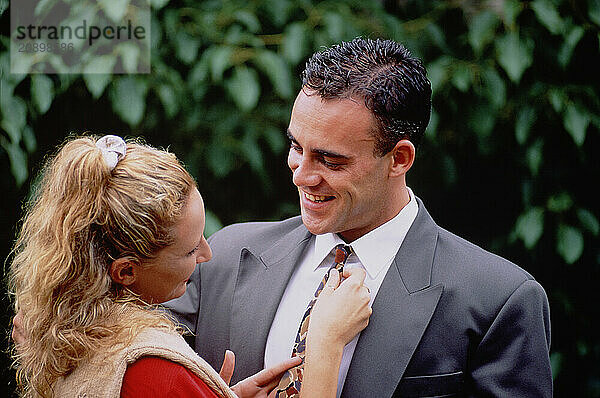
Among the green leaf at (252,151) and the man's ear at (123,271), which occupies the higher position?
the man's ear at (123,271)

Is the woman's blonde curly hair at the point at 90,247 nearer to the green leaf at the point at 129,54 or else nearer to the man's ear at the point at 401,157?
the man's ear at the point at 401,157

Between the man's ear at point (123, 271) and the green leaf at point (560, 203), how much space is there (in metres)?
1.93

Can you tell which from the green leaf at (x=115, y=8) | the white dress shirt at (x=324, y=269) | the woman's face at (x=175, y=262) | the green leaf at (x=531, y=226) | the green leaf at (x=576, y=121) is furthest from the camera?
the green leaf at (x=531, y=226)

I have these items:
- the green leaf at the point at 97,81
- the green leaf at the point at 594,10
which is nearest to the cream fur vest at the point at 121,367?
the green leaf at the point at 97,81

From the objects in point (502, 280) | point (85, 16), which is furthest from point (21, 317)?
point (85, 16)

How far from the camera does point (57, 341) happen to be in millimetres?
1485

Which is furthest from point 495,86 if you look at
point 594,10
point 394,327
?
point 394,327

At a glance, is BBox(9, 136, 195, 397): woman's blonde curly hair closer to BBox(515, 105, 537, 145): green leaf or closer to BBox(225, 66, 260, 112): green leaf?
BBox(225, 66, 260, 112): green leaf

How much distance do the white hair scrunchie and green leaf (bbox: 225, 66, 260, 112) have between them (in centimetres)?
122

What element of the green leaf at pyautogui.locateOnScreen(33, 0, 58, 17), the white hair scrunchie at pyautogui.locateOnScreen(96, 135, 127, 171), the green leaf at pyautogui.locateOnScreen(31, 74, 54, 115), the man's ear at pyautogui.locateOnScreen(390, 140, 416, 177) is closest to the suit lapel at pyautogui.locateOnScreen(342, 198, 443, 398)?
the man's ear at pyautogui.locateOnScreen(390, 140, 416, 177)

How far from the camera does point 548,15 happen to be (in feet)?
9.18

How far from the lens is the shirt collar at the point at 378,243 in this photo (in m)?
1.93

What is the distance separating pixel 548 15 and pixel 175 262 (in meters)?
1.87

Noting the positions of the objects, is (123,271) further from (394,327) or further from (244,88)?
(244,88)
